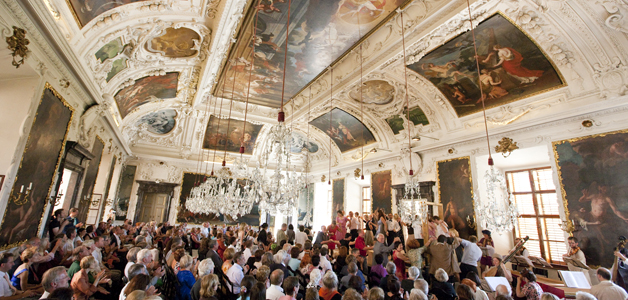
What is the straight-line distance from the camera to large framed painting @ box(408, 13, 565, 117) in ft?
24.2

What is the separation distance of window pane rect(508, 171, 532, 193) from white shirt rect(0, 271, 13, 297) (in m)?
13.7

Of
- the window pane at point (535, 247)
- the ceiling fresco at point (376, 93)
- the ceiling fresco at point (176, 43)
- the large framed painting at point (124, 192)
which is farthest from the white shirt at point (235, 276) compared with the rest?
the large framed painting at point (124, 192)

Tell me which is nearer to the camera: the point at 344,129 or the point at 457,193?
the point at 457,193

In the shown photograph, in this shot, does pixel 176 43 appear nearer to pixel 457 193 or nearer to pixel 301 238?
pixel 301 238

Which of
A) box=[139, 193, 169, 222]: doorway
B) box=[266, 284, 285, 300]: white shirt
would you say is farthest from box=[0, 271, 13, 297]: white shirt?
box=[139, 193, 169, 222]: doorway

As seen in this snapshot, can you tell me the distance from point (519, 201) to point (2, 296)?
13672 millimetres

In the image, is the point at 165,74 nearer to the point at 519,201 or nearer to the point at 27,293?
the point at 27,293

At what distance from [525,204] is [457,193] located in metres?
2.54

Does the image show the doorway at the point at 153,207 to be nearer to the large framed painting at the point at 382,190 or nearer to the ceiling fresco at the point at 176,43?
the ceiling fresco at the point at 176,43

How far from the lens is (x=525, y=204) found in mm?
10211

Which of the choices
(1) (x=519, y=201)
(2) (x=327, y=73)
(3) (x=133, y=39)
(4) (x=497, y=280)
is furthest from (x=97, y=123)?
(1) (x=519, y=201)

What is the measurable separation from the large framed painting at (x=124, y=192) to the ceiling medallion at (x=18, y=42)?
1296 cm

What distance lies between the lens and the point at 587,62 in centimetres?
721

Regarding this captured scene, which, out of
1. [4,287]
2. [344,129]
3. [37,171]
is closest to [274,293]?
[4,287]
